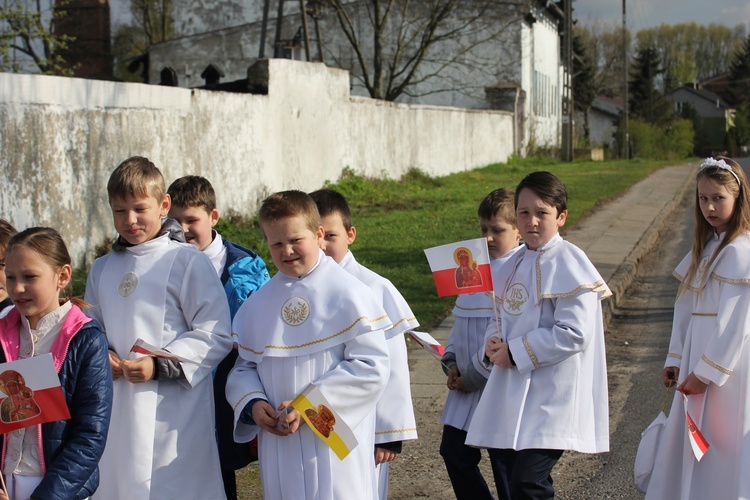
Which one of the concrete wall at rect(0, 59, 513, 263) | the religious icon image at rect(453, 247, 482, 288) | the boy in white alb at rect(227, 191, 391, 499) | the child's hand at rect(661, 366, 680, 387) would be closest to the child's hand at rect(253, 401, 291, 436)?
the boy in white alb at rect(227, 191, 391, 499)

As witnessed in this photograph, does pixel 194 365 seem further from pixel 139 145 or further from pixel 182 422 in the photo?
pixel 139 145

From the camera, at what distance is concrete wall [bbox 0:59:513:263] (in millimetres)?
9461

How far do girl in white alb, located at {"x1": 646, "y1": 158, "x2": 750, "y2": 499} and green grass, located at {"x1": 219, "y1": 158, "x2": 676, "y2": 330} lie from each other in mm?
4687

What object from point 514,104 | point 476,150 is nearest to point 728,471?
point 476,150

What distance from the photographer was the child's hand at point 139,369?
3.58 metres

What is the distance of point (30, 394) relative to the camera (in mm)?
3041

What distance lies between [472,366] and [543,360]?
0.61 meters

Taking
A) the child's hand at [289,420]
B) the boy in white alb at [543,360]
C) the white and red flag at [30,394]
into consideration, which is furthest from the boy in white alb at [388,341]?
the white and red flag at [30,394]

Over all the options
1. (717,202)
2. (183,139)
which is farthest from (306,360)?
(183,139)

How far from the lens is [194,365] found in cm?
371

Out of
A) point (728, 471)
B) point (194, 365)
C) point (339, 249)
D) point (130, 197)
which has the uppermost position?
point (130, 197)

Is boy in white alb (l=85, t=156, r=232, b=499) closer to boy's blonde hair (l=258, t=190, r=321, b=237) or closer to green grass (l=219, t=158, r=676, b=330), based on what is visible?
boy's blonde hair (l=258, t=190, r=321, b=237)

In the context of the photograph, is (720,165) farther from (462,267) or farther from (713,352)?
(462,267)

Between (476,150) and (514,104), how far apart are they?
5650 millimetres
